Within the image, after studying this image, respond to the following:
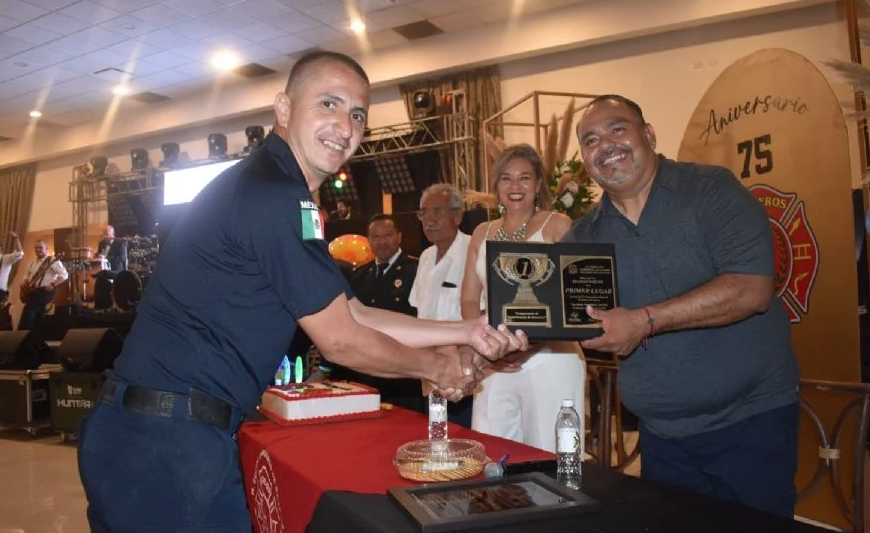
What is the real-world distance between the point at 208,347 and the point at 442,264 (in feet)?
8.66

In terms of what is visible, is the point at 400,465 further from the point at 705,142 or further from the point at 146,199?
the point at 146,199

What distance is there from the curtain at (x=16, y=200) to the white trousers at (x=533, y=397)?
16030mm

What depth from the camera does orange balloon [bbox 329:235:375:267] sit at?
794 centimetres

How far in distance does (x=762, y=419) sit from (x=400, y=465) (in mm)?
1074

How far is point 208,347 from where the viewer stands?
4.97 feet

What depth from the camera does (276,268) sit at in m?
A: 1.51

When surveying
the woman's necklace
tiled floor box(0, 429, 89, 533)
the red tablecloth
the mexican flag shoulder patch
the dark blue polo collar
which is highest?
the dark blue polo collar

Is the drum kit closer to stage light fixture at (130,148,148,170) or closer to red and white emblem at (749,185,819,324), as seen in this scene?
stage light fixture at (130,148,148,170)

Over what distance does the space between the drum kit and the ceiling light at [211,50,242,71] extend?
10.2 ft

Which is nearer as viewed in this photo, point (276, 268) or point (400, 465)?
point (276, 268)

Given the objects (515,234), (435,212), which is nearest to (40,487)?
(435,212)

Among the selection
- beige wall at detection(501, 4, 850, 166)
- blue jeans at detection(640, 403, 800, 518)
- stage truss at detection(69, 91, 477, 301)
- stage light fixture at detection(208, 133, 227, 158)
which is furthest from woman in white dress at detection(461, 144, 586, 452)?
stage light fixture at detection(208, 133, 227, 158)

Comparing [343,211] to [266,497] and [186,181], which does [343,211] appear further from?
[266,497]

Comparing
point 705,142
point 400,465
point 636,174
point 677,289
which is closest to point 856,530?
point 677,289
